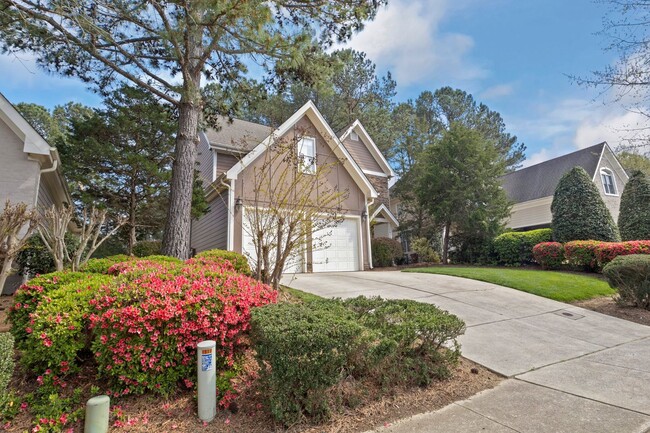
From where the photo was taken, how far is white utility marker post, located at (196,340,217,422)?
2713mm

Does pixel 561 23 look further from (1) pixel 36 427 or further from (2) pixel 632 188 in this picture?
(1) pixel 36 427

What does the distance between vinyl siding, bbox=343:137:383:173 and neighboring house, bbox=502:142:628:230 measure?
25.9 feet

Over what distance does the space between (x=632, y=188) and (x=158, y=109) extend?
18.7 m

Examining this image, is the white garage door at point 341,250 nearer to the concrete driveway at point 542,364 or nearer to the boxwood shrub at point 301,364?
the concrete driveway at point 542,364

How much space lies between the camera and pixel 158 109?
1084 centimetres

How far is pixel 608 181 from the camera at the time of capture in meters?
21.0

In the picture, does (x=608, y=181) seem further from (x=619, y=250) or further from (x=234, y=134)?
(x=234, y=134)

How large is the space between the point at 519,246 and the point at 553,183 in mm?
10297

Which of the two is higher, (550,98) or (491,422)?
(550,98)

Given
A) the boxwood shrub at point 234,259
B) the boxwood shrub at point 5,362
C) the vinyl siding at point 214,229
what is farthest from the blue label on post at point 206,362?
the vinyl siding at point 214,229

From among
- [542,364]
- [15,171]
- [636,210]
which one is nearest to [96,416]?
[542,364]

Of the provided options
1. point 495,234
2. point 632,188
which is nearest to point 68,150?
point 495,234

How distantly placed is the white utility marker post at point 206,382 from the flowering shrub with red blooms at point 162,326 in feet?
0.76

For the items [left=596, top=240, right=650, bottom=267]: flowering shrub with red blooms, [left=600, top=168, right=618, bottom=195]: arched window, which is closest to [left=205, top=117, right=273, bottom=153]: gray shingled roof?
[left=596, top=240, right=650, bottom=267]: flowering shrub with red blooms
